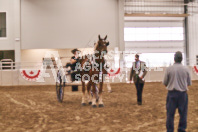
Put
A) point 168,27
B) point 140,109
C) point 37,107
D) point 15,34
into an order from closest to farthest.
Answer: point 140,109 → point 37,107 → point 15,34 → point 168,27

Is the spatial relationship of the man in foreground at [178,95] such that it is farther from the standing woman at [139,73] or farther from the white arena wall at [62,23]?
the white arena wall at [62,23]

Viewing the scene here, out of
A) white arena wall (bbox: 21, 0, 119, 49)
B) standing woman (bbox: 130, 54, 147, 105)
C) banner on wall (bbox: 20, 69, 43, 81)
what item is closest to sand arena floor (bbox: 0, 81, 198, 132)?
standing woman (bbox: 130, 54, 147, 105)

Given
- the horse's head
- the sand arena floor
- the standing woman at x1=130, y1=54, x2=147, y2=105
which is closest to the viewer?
the sand arena floor

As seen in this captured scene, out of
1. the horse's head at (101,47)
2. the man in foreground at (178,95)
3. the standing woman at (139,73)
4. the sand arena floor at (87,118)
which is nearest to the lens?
the man in foreground at (178,95)

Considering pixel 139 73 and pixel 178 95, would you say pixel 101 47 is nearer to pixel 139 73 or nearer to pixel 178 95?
pixel 139 73

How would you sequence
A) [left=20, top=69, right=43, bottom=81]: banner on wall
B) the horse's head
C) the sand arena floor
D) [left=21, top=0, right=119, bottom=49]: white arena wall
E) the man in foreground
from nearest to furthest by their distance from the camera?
1. the man in foreground
2. the sand arena floor
3. the horse's head
4. [left=20, top=69, right=43, bottom=81]: banner on wall
5. [left=21, top=0, right=119, bottom=49]: white arena wall

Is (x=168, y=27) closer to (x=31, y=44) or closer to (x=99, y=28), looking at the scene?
(x=99, y=28)

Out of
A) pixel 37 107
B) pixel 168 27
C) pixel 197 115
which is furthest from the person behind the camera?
pixel 168 27

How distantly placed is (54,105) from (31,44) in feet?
46.0

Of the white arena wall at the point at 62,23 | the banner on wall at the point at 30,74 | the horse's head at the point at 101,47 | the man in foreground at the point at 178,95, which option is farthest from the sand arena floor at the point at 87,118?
the white arena wall at the point at 62,23

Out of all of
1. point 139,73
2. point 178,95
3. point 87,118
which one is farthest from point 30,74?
point 178,95

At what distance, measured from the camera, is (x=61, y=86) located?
38.0 feet

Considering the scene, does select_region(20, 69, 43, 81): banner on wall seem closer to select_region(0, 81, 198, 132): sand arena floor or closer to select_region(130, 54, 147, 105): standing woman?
select_region(0, 81, 198, 132): sand arena floor

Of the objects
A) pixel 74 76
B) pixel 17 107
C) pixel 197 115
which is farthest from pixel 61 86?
pixel 197 115
